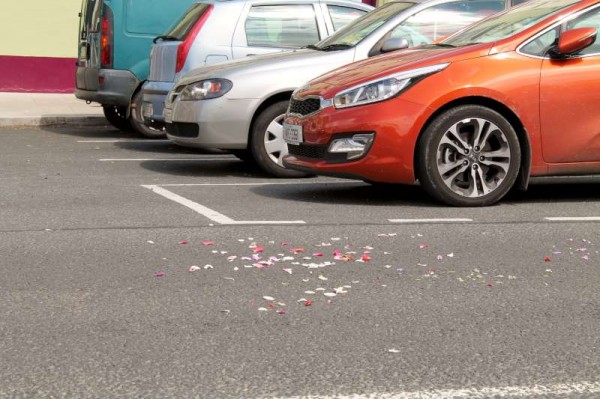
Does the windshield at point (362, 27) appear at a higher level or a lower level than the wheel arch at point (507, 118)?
higher

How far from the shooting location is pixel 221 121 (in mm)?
10930

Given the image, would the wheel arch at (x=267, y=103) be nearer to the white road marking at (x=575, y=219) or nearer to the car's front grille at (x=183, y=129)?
the car's front grille at (x=183, y=129)

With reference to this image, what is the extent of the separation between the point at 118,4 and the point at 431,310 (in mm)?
10528

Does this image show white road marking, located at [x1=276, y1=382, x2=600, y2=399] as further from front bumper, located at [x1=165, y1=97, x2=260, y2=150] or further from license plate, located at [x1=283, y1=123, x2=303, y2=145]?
front bumper, located at [x1=165, y1=97, x2=260, y2=150]

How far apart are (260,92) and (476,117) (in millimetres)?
2609

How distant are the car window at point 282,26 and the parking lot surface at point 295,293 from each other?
318 cm

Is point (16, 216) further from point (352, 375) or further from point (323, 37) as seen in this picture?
point (323, 37)

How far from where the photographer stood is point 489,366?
4.70 metres

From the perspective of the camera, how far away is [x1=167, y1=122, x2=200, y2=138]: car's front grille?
11.1 metres

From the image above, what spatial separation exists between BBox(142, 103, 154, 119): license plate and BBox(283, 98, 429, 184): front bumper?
14.2 ft

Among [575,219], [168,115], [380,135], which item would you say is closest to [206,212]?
[380,135]

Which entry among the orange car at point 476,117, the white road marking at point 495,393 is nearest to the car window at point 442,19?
the orange car at point 476,117

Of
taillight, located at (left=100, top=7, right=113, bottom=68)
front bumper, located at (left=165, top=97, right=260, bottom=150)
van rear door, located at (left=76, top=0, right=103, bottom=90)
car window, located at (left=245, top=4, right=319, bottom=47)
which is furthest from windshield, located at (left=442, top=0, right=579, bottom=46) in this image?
van rear door, located at (left=76, top=0, right=103, bottom=90)

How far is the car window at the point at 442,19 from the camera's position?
1134 centimetres
